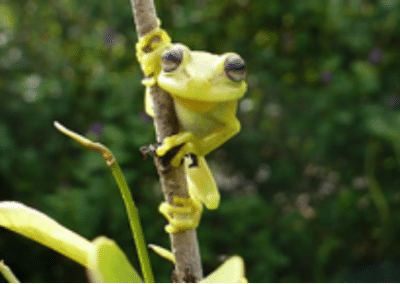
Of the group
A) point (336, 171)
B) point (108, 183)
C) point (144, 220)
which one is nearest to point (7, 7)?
point (108, 183)

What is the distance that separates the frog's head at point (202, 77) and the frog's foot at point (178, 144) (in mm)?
29

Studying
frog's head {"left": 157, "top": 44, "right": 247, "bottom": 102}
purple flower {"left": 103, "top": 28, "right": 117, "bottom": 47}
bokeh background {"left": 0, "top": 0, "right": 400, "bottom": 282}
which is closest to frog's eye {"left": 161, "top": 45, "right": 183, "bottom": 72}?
frog's head {"left": 157, "top": 44, "right": 247, "bottom": 102}

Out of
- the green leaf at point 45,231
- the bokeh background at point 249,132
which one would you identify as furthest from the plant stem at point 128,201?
the bokeh background at point 249,132

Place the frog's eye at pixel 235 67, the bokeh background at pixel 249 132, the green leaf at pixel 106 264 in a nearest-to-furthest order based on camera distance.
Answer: the green leaf at pixel 106 264, the frog's eye at pixel 235 67, the bokeh background at pixel 249 132

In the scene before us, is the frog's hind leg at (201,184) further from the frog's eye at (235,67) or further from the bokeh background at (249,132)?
the bokeh background at (249,132)

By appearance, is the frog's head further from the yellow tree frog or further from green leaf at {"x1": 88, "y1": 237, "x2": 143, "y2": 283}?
green leaf at {"x1": 88, "y1": 237, "x2": 143, "y2": 283}

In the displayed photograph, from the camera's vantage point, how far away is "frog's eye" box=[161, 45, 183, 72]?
0.38 m

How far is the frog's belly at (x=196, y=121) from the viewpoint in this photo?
38 centimetres

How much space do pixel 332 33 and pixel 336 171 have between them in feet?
1.46

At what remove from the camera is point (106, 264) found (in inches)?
10.2

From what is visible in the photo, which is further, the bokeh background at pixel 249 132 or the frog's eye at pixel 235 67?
the bokeh background at pixel 249 132

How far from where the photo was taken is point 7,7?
1625 millimetres

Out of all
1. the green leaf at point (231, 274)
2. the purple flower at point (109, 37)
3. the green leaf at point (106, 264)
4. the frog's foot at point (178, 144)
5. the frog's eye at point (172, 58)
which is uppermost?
the purple flower at point (109, 37)

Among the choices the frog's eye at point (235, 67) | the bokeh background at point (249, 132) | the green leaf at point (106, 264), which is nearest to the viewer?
the green leaf at point (106, 264)
